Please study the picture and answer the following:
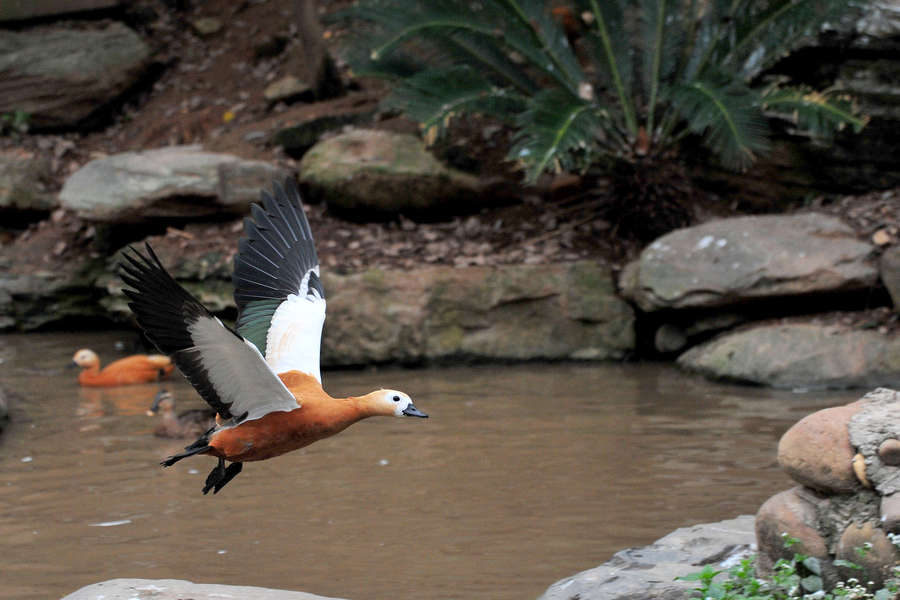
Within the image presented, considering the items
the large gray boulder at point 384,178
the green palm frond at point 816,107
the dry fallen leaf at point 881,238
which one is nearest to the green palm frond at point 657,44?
the green palm frond at point 816,107

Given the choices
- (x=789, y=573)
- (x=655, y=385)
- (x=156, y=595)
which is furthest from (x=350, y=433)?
(x=789, y=573)

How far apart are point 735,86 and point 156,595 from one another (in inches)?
260

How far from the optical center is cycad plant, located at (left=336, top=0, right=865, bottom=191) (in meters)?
8.59

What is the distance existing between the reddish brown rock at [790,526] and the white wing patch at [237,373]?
1.79 m

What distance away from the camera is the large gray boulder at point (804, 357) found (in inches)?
292

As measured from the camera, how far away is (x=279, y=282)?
16.0ft

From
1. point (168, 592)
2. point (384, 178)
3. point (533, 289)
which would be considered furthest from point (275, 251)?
point (384, 178)

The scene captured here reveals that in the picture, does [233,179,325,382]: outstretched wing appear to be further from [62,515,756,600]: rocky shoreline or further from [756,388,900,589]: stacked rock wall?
[756,388,900,589]: stacked rock wall

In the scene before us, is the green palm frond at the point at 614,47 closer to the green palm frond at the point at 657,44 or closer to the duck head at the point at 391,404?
the green palm frond at the point at 657,44

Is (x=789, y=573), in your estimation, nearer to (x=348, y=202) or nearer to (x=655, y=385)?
(x=655, y=385)

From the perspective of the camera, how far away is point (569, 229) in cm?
982

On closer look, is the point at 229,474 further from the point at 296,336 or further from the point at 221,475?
the point at 296,336

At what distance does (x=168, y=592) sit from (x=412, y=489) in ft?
7.09

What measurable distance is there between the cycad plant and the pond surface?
2.26 metres
